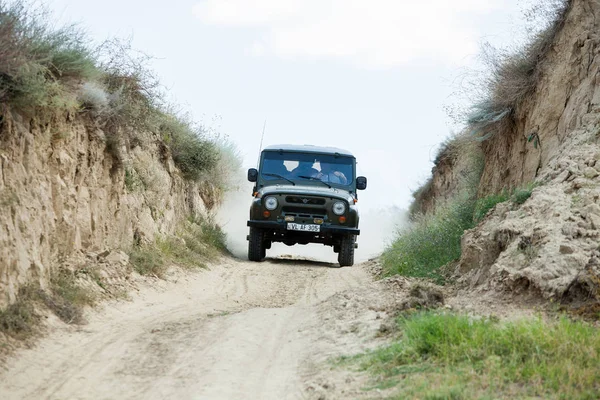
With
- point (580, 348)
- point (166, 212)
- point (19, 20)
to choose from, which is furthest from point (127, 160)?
point (580, 348)

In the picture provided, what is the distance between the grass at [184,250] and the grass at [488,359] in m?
6.20

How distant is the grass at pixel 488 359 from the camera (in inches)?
198

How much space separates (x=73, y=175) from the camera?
1027cm

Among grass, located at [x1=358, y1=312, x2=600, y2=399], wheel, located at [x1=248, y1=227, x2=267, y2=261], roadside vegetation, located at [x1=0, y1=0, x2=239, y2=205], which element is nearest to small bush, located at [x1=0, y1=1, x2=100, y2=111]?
roadside vegetation, located at [x1=0, y1=0, x2=239, y2=205]

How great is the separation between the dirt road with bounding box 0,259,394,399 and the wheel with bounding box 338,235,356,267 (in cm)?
573

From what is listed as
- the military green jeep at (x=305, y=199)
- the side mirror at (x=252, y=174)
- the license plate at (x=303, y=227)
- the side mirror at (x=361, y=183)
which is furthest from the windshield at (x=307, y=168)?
the license plate at (x=303, y=227)

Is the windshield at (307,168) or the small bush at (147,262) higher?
the windshield at (307,168)

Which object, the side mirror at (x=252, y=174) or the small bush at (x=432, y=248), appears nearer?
the small bush at (x=432, y=248)

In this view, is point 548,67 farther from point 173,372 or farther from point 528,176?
point 173,372

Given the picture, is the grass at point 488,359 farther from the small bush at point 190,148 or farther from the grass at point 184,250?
the small bush at point 190,148

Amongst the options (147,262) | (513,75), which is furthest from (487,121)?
(147,262)

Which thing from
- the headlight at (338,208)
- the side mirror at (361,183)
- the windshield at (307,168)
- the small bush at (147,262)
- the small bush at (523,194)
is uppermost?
the windshield at (307,168)

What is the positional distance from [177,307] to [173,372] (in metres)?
3.68

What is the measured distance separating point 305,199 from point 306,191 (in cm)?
16
